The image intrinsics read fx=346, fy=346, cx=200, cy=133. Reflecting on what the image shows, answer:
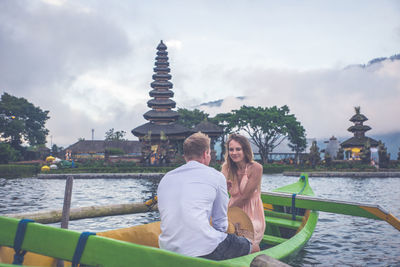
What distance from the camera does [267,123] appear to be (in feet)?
160

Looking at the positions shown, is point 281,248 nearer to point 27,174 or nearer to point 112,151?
point 27,174

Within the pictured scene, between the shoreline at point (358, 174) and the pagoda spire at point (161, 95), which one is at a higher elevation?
the pagoda spire at point (161, 95)

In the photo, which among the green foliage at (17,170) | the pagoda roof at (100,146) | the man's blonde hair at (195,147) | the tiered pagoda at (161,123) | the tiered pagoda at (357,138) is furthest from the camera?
the pagoda roof at (100,146)

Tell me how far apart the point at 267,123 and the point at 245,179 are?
44.8 meters

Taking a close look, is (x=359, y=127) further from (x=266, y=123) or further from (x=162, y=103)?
(x=162, y=103)

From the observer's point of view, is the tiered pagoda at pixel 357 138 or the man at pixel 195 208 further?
the tiered pagoda at pixel 357 138

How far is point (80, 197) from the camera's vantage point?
54.3 ft

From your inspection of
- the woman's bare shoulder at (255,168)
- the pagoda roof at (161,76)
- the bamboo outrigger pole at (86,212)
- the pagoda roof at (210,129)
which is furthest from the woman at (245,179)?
the pagoda roof at (161,76)

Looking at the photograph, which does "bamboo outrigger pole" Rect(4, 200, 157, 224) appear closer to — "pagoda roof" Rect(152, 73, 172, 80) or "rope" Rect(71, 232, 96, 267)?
"rope" Rect(71, 232, 96, 267)

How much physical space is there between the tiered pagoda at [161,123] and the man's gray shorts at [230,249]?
3901 cm

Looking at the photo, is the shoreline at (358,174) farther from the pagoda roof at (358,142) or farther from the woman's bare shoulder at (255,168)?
the woman's bare shoulder at (255,168)

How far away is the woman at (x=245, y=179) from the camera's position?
15.4 feet

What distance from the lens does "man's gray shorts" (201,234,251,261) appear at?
9.62 ft

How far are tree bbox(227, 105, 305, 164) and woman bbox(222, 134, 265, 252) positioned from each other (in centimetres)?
4410
